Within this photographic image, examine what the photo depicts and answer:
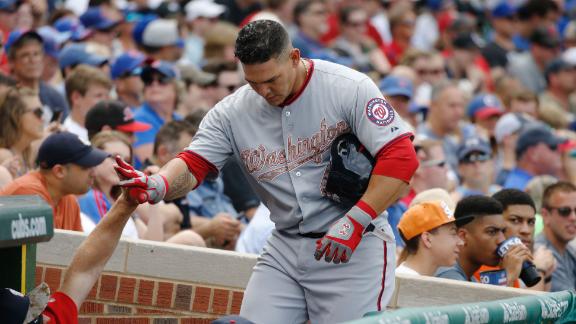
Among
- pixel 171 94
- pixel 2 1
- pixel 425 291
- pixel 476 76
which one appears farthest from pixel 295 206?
pixel 476 76

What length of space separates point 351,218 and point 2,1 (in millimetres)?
7209

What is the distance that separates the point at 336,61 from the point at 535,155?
6.79 feet

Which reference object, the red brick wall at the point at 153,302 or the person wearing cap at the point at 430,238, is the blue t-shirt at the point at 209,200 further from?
the red brick wall at the point at 153,302

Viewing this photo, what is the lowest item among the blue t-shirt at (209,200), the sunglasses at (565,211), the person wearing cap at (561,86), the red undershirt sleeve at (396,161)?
the person wearing cap at (561,86)

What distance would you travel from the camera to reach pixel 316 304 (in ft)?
17.8

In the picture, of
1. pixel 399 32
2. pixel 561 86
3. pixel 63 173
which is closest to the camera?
pixel 63 173

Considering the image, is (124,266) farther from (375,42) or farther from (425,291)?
(375,42)

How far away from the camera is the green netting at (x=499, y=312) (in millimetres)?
4477

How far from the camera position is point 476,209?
752cm

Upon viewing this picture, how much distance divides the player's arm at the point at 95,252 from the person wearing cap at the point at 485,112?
8109mm

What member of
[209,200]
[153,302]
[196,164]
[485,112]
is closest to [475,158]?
[485,112]

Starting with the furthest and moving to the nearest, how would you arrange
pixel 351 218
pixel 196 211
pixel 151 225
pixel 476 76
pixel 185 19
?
pixel 476 76 < pixel 185 19 < pixel 196 211 < pixel 151 225 < pixel 351 218

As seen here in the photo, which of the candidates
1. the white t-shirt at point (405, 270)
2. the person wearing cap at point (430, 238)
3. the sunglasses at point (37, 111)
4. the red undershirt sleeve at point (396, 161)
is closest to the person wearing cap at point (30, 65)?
the sunglasses at point (37, 111)

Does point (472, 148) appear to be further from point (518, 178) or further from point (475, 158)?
point (518, 178)
